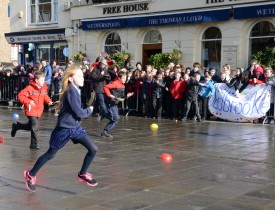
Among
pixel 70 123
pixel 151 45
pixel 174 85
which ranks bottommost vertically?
pixel 70 123

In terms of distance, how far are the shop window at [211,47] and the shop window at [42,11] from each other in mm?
A: 10270

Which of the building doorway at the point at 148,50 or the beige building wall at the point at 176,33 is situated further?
the building doorway at the point at 148,50

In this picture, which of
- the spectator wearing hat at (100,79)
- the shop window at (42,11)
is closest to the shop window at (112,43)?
the shop window at (42,11)

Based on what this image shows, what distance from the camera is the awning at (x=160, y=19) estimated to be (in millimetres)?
20188

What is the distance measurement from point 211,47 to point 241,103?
5.78 m

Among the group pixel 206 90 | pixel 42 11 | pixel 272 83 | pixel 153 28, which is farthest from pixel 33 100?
pixel 42 11

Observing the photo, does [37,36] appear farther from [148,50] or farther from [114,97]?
[114,97]

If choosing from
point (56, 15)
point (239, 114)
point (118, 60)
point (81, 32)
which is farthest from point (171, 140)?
point (56, 15)

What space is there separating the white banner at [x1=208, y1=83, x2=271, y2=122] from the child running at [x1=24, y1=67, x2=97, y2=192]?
9.99 metres

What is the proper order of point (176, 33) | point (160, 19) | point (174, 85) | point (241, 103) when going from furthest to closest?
point (160, 19) → point (176, 33) → point (174, 85) → point (241, 103)

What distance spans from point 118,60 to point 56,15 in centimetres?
672

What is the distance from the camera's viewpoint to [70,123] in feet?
21.2

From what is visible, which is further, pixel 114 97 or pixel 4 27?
pixel 4 27

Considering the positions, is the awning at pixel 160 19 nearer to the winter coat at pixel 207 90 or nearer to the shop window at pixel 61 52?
the shop window at pixel 61 52
